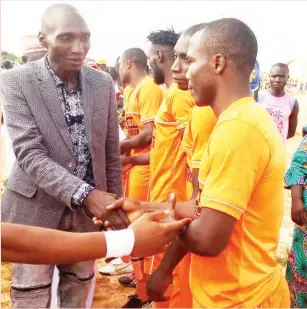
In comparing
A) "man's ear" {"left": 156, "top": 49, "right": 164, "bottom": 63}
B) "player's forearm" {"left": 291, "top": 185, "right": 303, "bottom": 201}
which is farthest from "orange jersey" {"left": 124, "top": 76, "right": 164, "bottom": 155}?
"player's forearm" {"left": 291, "top": 185, "right": 303, "bottom": 201}

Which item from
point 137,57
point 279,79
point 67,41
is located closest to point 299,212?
point 67,41

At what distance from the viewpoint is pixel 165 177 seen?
3441 mm

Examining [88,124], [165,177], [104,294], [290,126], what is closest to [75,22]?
[88,124]

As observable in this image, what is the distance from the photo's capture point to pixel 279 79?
623cm

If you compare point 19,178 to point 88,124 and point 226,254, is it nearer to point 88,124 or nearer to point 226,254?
point 88,124

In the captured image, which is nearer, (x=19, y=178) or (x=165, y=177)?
(x=19, y=178)

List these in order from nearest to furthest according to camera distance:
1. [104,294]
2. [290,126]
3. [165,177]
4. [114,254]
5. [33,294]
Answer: [114,254]
[33,294]
[165,177]
[104,294]
[290,126]

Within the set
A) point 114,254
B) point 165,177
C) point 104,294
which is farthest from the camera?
point 104,294

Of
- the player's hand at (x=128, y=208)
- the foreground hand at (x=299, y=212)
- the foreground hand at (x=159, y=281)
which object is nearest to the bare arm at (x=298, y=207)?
the foreground hand at (x=299, y=212)

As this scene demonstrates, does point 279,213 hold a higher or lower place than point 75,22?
lower

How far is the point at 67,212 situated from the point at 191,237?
1079 millimetres

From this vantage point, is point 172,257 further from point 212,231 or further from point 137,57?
point 137,57

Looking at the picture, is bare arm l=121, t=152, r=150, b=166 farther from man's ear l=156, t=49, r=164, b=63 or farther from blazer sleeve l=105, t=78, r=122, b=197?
blazer sleeve l=105, t=78, r=122, b=197

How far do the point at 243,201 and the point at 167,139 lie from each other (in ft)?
6.04
